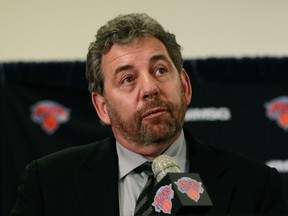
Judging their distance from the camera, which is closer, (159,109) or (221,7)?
(159,109)

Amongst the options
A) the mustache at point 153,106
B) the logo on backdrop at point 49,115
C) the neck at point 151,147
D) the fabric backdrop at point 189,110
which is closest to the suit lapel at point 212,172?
the neck at point 151,147

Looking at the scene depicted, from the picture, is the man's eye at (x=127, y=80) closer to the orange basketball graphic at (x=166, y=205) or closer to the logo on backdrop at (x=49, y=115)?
the orange basketball graphic at (x=166, y=205)

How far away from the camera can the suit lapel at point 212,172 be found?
1789 millimetres

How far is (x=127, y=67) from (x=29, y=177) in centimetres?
55

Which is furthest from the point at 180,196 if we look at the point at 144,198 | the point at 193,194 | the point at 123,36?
the point at 123,36

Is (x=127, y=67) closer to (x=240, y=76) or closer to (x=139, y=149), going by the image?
(x=139, y=149)

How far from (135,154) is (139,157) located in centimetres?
2

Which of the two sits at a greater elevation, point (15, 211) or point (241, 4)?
point (241, 4)

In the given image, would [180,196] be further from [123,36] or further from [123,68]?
[123,36]

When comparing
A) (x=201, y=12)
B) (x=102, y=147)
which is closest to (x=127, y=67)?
(x=102, y=147)

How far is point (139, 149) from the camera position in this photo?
1.91 meters

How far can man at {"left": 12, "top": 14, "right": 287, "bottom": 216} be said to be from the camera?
1.81 metres

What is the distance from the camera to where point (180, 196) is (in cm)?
113

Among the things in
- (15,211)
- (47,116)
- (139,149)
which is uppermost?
(139,149)
